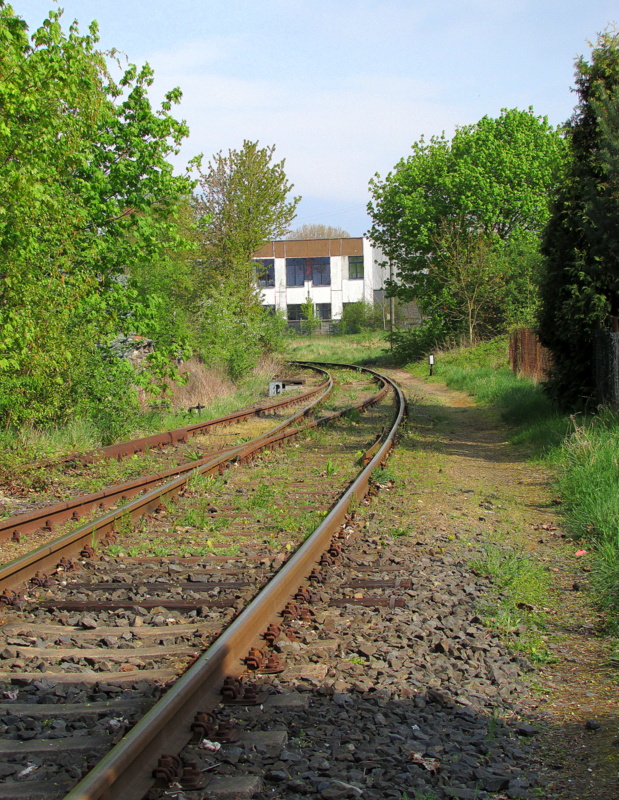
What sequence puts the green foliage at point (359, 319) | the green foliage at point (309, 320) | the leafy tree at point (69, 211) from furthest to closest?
the green foliage at point (359, 319), the green foliage at point (309, 320), the leafy tree at point (69, 211)

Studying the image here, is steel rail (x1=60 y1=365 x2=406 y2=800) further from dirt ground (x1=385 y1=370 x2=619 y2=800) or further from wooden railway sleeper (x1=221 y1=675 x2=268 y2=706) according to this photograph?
dirt ground (x1=385 y1=370 x2=619 y2=800)

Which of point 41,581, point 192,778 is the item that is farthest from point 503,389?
A: point 192,778

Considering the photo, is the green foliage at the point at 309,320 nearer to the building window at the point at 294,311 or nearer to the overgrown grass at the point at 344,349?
the building window at the point at 294,311

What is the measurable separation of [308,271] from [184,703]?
7759 cm

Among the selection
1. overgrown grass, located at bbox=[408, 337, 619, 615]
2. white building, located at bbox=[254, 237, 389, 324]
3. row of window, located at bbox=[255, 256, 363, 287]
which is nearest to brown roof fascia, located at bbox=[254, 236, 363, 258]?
white building, located at bbox=[254, 237, 389, 324]

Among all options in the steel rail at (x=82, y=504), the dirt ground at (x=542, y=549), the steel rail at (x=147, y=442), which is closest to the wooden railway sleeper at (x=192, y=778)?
the dirt ground at (x=542, y=549)

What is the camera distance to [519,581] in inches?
233

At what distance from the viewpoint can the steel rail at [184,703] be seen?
296 centimetres

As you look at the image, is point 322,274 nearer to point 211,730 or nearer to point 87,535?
point 87,535

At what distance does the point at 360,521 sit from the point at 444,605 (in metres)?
2.50

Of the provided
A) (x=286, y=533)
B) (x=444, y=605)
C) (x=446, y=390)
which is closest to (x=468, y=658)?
(x=444, y=605)

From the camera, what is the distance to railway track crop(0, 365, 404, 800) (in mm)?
3316

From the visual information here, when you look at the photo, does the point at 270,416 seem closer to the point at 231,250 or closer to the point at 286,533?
the point at 286,533

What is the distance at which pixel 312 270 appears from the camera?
262 feet
